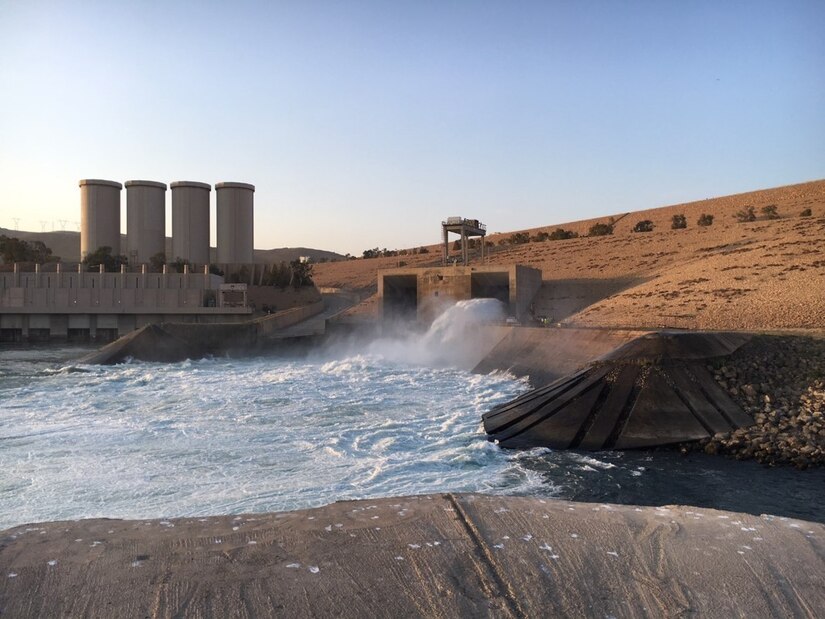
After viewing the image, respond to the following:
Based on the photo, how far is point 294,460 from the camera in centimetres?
1116

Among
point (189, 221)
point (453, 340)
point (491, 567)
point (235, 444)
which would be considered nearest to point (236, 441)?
point (235, 444)

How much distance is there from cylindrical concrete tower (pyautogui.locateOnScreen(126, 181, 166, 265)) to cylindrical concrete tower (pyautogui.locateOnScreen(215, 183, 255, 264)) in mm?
6671

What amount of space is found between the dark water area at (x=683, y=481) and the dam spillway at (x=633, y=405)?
0.51 m

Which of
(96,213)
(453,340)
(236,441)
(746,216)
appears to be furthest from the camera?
(96,213)

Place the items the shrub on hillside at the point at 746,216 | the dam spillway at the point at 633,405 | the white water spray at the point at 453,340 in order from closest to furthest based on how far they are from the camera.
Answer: the dam spillway at the point at 633,405 < the white water spray at the point at 453,340 < the shrub on hillside at the point at 746,216

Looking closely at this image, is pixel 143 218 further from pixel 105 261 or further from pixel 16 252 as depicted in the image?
pixel 16 252

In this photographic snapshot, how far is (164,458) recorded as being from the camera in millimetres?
11414

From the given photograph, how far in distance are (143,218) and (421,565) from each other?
75.8 metres

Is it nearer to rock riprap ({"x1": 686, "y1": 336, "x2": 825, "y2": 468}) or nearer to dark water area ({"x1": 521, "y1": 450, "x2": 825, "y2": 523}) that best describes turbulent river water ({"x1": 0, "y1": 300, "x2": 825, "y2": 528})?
dark water area ({"x1": 521, "y1": 450, "x2": 825, "y2": 523})

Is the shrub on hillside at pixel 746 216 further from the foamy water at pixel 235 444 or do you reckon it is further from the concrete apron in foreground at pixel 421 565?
the concrete apron in foreground at pixel 421 565

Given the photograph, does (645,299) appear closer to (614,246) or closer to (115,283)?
(614,246)

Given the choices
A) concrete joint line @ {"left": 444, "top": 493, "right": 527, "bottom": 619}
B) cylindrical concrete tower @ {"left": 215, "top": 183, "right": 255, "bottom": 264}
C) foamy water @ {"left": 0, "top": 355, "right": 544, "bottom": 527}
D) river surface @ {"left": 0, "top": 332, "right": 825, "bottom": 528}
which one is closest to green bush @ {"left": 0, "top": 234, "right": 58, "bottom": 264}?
cylindrical concrete tower @ {"left": 215, "top": 183, "right": 255, "bottom": 264}

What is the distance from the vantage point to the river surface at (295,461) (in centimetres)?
884

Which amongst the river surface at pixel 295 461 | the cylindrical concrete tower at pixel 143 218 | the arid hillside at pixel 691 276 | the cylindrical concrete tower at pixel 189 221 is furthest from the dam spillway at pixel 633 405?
the cylindrical concrete tower at pixel 143 218
